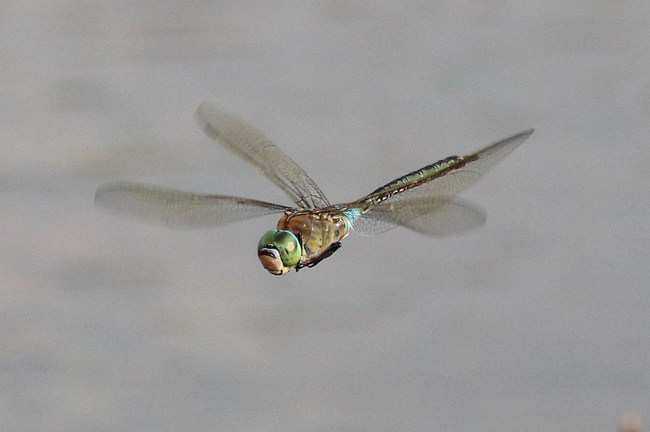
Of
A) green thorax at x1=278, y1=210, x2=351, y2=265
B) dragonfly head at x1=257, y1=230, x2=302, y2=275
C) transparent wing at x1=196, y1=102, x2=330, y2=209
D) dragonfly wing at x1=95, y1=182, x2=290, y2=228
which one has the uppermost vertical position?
transparent wing at x1=196, y1=102, x2=330, y2=209

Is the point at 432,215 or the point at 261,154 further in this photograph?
the point at 261,154

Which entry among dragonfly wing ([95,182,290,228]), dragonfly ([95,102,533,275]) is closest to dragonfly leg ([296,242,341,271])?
dragonfly ([95,102,533,275])

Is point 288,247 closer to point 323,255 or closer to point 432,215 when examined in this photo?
point 323,255

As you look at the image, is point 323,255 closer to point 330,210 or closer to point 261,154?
point 330,210

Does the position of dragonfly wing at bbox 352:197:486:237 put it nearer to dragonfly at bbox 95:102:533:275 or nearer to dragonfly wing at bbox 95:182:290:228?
dragonfly at bbox 95:102:533:275

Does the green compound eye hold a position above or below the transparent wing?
below

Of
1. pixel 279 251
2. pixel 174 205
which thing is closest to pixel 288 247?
pixel 279 251

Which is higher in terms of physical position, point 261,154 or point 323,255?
point 261,154

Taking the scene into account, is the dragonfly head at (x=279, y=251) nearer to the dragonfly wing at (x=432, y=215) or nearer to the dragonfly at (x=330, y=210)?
the dragonfly at (x=330, y=210)
